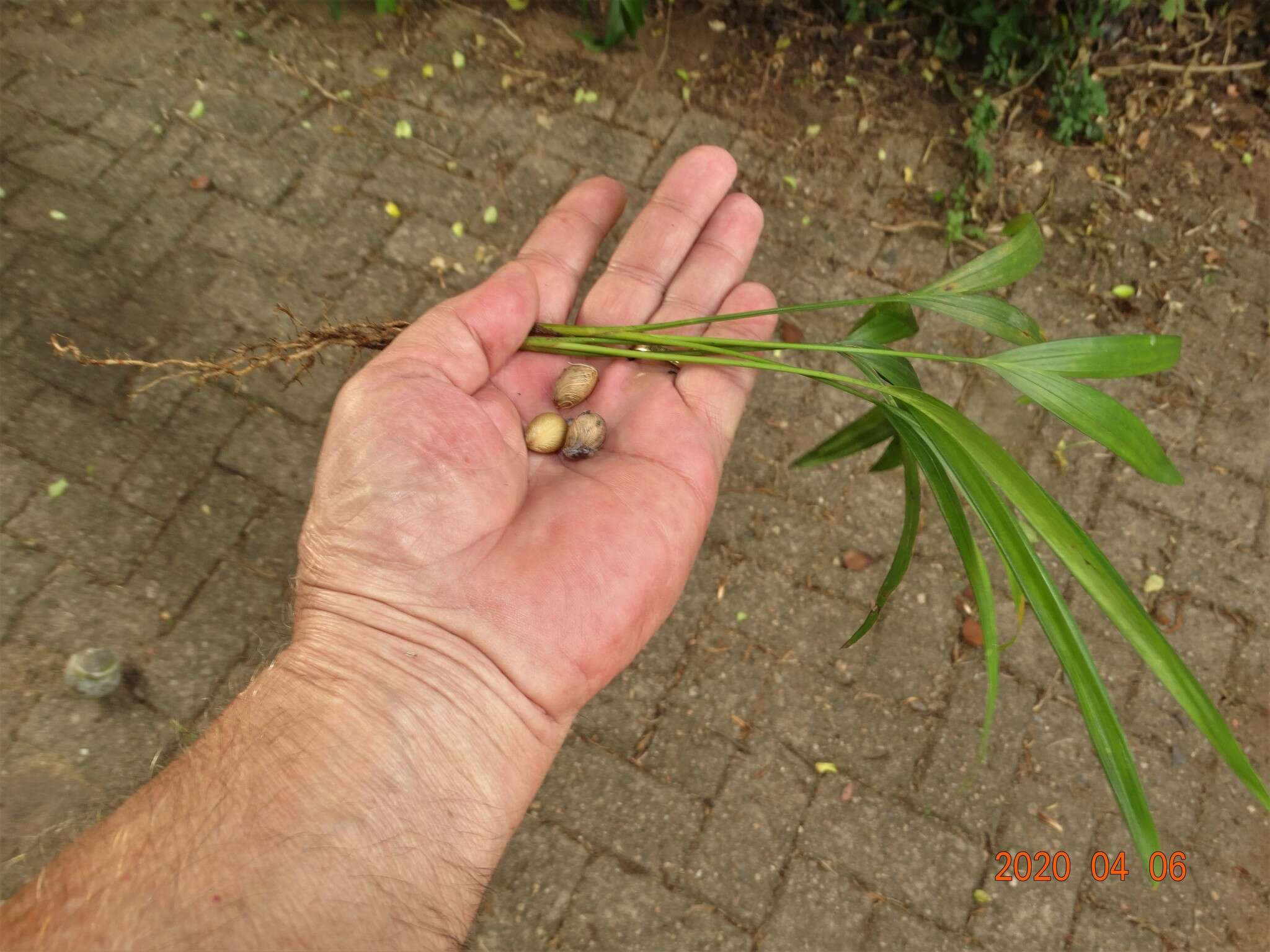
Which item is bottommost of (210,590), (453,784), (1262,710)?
(210,590)

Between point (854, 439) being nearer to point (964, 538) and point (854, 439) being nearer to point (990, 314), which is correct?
point (990, 314)

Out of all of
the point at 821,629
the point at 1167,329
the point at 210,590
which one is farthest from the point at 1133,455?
the point at 210,590

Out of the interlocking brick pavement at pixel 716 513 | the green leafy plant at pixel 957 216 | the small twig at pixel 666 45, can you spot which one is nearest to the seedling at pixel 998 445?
the interlocking brick pavement at pixel 716 513

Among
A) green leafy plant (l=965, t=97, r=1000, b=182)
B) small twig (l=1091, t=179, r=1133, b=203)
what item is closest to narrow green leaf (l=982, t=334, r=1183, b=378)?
green leafy plant (l=965, t=97, r=1000, b=182)

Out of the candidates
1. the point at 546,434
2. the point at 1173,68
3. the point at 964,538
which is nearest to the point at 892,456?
the point at 964,538

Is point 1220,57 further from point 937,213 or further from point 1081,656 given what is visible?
point 1081,656
